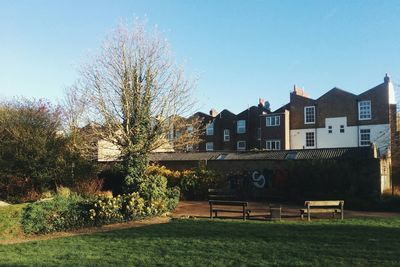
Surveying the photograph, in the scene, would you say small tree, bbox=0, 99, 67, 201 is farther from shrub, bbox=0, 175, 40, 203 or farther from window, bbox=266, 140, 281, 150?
window, bbox=266, 140, 281, 150

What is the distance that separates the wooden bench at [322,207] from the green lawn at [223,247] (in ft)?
6.09

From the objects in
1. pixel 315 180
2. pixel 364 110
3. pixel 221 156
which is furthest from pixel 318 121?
pixel 315 180

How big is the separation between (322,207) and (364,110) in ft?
121

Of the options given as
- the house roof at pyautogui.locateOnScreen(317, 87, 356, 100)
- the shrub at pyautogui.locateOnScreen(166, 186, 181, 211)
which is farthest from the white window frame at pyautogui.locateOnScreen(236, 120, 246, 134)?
the shrub at pyautogui.locateOnScreen(166, 186, 181, 211)

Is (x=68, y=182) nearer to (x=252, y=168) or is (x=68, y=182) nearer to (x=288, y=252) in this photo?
(x=252, y=168)

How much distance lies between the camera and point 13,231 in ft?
42.1

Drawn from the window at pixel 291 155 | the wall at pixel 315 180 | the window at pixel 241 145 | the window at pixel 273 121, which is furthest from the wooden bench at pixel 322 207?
the window at pixel 241 145

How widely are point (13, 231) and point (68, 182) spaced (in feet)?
33.6

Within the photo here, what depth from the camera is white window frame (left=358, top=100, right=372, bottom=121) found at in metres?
49.8

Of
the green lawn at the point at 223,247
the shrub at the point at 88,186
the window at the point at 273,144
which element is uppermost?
the window at the point at 273,144

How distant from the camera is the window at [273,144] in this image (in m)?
55.0

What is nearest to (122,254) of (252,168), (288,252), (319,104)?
(288,252)

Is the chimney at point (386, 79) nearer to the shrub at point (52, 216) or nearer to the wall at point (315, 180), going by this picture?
the wall at point (315, 180)

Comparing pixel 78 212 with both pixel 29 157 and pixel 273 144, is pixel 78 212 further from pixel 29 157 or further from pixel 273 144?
pixel 273 144
